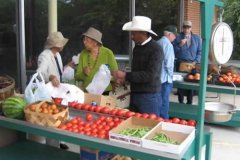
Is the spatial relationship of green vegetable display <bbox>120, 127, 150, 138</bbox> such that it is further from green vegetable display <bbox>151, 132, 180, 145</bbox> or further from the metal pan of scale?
the metal pan of scale

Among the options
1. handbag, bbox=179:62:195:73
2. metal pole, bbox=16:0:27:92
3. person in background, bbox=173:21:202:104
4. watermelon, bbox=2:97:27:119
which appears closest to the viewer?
watermelon, bbox=2:97:27:119

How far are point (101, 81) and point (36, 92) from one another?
902 millimetres

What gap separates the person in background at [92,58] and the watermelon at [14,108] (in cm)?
122

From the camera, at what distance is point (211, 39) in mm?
2729

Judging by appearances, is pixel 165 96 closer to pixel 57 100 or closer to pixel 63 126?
pixel 57 100

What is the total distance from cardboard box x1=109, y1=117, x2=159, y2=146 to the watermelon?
0.95 m

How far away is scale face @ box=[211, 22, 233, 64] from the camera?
2746mm

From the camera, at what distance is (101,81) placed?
3947 millimetres

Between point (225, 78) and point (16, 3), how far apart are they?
11.6 ft

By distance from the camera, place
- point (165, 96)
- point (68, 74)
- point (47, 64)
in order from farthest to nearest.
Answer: point (165, 96) → point (68, 74) → point (47, 64)

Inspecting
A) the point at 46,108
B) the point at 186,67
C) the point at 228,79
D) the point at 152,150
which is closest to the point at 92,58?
the point at 46,108

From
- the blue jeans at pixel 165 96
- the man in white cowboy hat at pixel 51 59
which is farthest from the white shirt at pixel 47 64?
the blue jeans at pixel 165 96

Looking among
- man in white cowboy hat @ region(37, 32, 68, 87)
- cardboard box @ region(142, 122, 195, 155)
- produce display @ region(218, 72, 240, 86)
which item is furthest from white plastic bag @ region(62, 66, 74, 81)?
produce display @ region(218, 72, 240, 86)

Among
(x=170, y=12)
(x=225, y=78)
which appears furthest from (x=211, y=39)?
(x=170, y=12)
